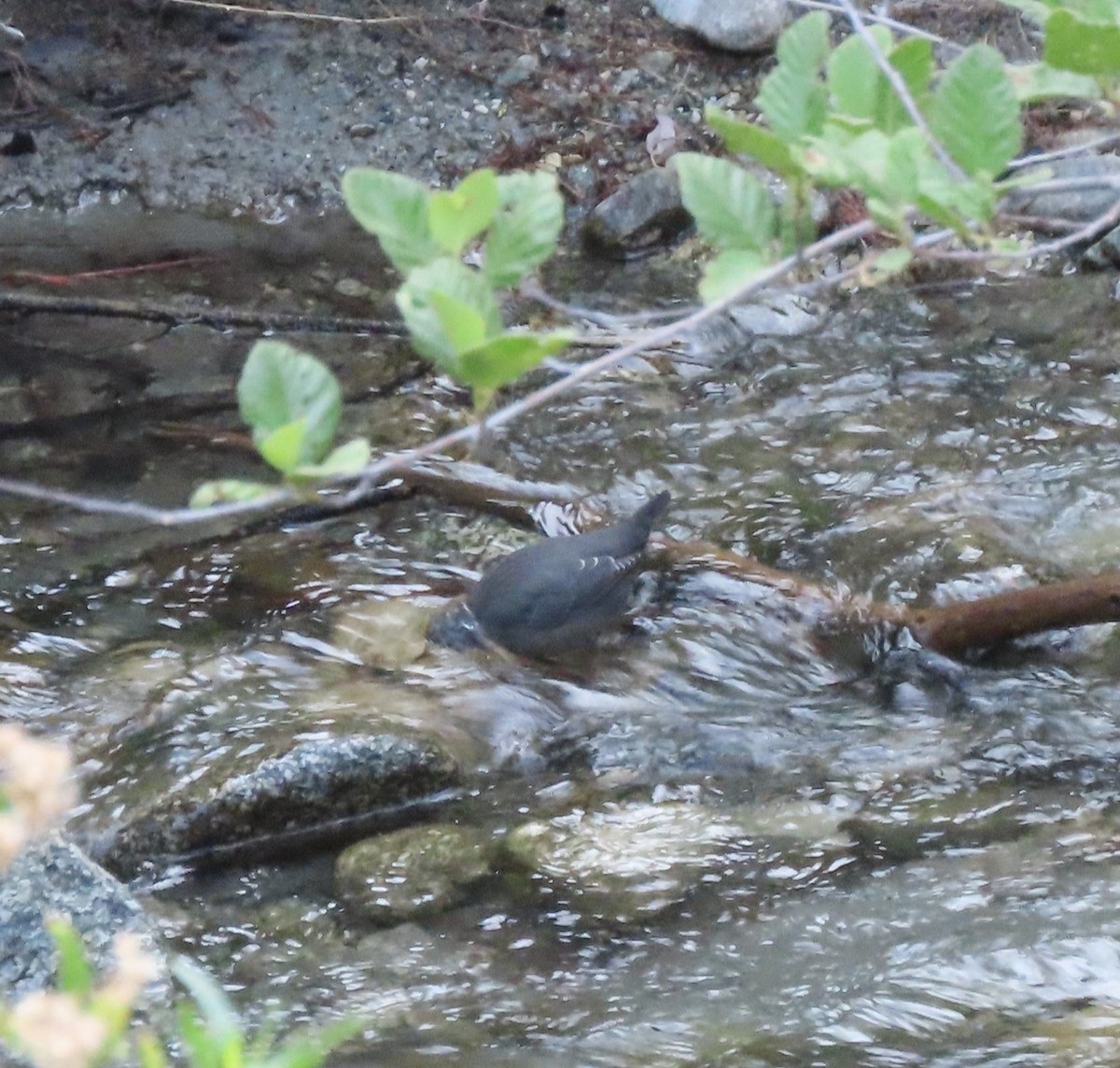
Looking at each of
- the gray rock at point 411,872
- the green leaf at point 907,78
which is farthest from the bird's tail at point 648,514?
the green leaf at point 907,78

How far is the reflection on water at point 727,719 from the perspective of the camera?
290 centimetres

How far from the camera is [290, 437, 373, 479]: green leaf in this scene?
106cm

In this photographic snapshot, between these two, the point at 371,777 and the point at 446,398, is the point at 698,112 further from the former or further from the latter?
the point at 371,777

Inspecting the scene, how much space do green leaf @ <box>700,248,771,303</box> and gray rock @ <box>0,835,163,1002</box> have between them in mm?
2091

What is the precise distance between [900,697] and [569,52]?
6476mm

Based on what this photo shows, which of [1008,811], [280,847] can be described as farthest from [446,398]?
[1008,811]

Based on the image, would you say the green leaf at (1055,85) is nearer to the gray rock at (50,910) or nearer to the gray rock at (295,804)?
the gray rock at (50,910)

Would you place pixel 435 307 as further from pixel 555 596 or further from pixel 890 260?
pixel 555 596

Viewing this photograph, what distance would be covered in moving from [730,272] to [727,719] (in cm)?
317

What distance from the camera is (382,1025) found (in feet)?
9.42

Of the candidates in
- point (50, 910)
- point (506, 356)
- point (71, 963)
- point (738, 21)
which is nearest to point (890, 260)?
point (506, 356)

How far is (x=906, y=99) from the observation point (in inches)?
49.2

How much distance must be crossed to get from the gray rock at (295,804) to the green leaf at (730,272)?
9.05 ft

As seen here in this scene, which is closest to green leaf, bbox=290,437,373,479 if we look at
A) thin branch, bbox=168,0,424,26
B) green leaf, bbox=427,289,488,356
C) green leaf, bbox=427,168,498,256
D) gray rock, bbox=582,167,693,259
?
green leaf, bbox=427,289,488,356
